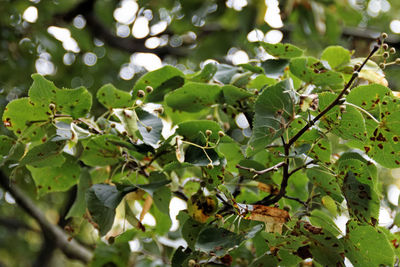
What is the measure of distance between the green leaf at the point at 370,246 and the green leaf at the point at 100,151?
18.0 inches

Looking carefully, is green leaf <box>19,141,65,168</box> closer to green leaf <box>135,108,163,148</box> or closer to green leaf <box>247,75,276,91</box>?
green leaf <box>135,108,163,148</box>

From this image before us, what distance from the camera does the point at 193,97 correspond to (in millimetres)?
967

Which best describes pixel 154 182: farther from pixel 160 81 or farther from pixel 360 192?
pixel 360 192

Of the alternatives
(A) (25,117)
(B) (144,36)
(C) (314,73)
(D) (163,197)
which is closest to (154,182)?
(D) (163,197)

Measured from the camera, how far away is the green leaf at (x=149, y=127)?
0.84 meters

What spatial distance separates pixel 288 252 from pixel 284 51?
42 cm

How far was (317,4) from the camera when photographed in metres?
1.93

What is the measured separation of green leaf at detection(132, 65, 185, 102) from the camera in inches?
37.8

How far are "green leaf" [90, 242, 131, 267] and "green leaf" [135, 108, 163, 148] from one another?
36 cm

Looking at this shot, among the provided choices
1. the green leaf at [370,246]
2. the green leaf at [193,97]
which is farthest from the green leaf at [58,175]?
the green leaf at [370,246]

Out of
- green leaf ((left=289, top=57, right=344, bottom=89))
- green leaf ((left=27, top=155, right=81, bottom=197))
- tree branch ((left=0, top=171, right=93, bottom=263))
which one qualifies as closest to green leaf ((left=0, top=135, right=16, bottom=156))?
green leaf ((left=27, top=155, right=81, bottom=197))

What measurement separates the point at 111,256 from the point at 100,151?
0.32 metres

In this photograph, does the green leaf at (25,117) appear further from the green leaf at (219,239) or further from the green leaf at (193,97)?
the green leaf at (219,239)

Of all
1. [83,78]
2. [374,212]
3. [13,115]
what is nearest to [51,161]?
[13,115]
